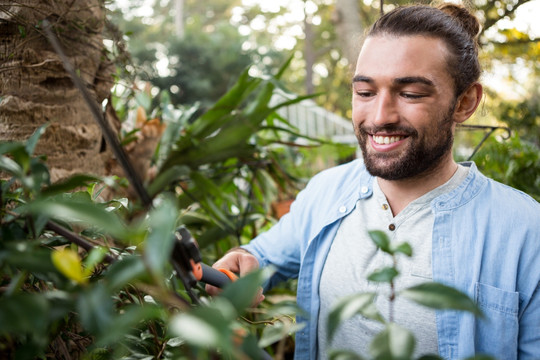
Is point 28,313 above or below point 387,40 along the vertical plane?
below

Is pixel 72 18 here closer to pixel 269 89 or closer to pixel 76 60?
pixel 76 60

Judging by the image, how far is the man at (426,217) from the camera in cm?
90

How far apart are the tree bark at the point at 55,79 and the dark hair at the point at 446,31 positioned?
662 millimetres

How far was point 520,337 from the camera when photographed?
90 centimetres

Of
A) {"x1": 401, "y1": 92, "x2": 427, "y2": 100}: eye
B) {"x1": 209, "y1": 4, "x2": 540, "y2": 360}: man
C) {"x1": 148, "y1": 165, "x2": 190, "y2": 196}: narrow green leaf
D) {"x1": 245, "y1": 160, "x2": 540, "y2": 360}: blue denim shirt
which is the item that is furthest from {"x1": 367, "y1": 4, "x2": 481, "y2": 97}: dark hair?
{"x1": 148, "y1": 165, "x2": 190, "y2": 196}: narrow green leaf

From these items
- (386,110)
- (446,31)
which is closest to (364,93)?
(386,110)

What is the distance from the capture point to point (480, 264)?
36.4 inches

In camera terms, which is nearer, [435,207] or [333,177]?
[435,207]

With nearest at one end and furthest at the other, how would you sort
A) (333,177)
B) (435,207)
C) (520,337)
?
(520,337)
(435,207)
(333,177)

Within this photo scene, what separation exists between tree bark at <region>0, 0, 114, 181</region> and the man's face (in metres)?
0.63

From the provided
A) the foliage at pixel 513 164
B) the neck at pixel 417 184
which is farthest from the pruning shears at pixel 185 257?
the foliage at pixel 513 164

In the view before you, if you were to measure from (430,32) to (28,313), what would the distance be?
95cm

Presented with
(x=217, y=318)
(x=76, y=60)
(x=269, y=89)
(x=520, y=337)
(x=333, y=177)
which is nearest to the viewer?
(x=217, y=318)

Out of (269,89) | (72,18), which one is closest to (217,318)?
(72,18)
